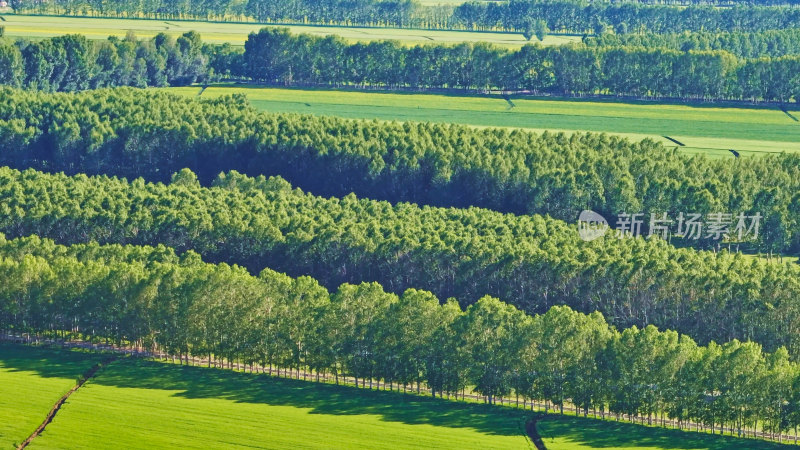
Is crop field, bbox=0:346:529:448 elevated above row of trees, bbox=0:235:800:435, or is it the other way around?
row of trees, bbox=0:235:800:435

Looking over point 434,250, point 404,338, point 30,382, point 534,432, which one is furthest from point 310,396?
point 434,250

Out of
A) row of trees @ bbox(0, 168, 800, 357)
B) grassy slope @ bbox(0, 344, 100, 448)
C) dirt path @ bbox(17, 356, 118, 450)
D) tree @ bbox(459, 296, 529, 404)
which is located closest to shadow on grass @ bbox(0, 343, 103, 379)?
grassy slope @ bbox(0, 344, 100, 448)

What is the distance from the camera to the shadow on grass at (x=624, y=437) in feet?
331

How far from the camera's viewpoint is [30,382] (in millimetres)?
110625

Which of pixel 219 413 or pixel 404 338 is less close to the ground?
pixel 404 338

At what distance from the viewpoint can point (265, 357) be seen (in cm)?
11525

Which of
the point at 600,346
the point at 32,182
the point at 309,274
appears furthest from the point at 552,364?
the point at 32,182

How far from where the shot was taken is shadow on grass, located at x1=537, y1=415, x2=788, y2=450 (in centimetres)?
10075

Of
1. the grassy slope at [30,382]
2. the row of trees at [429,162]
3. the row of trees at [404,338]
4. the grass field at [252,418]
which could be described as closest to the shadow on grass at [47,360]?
the grassy slope at [30,382]

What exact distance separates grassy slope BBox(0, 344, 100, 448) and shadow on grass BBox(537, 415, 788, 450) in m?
39.3

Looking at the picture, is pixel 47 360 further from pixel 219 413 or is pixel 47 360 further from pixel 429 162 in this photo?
pixel 429 162

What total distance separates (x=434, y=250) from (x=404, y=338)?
21.8 meters

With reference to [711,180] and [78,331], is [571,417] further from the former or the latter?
[711,180]

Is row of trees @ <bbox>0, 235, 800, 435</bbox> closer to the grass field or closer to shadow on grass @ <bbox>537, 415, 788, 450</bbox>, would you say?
shadow on grass @ <bbox>537, 415, 788, 450</bbox>
